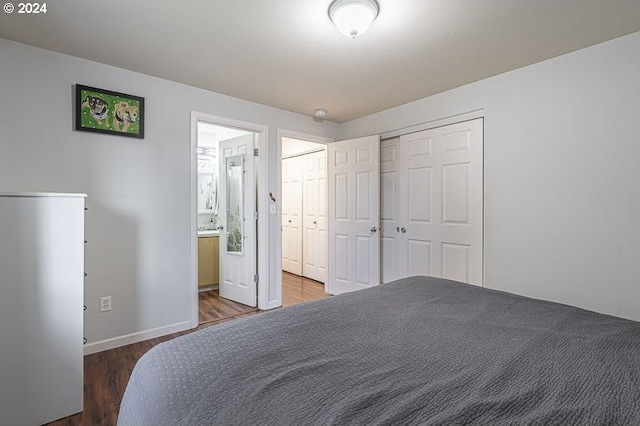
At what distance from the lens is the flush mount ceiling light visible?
5.58 feet

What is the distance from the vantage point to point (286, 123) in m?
3.73

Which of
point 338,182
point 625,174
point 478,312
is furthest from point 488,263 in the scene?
point 338,182

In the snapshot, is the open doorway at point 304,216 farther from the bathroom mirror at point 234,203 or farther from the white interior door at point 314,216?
the bathroom mirror at point 234,203

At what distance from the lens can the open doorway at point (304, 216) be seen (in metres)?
4.94

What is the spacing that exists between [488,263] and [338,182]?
2.06m

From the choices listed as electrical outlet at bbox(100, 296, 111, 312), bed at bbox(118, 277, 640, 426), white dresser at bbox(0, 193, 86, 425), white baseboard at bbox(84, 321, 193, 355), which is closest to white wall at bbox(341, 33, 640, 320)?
bed at bbox(118, 277, 640, 426)

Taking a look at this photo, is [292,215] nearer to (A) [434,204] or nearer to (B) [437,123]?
(A) [434,204]

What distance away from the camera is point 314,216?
203 inches

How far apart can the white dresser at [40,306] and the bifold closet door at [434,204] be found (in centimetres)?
295

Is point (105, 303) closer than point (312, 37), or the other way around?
point (312, 37)

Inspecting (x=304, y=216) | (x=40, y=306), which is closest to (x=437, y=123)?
(x=304, y=216)

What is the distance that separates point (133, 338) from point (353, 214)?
2648 mm

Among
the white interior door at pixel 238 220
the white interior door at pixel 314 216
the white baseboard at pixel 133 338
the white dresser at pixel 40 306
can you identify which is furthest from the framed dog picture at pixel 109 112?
the white interior door at pixel 314 216

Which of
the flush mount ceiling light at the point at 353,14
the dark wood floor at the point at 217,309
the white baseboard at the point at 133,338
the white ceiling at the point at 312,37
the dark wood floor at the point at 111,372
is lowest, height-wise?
the dark wood floor at the point at 111,372
